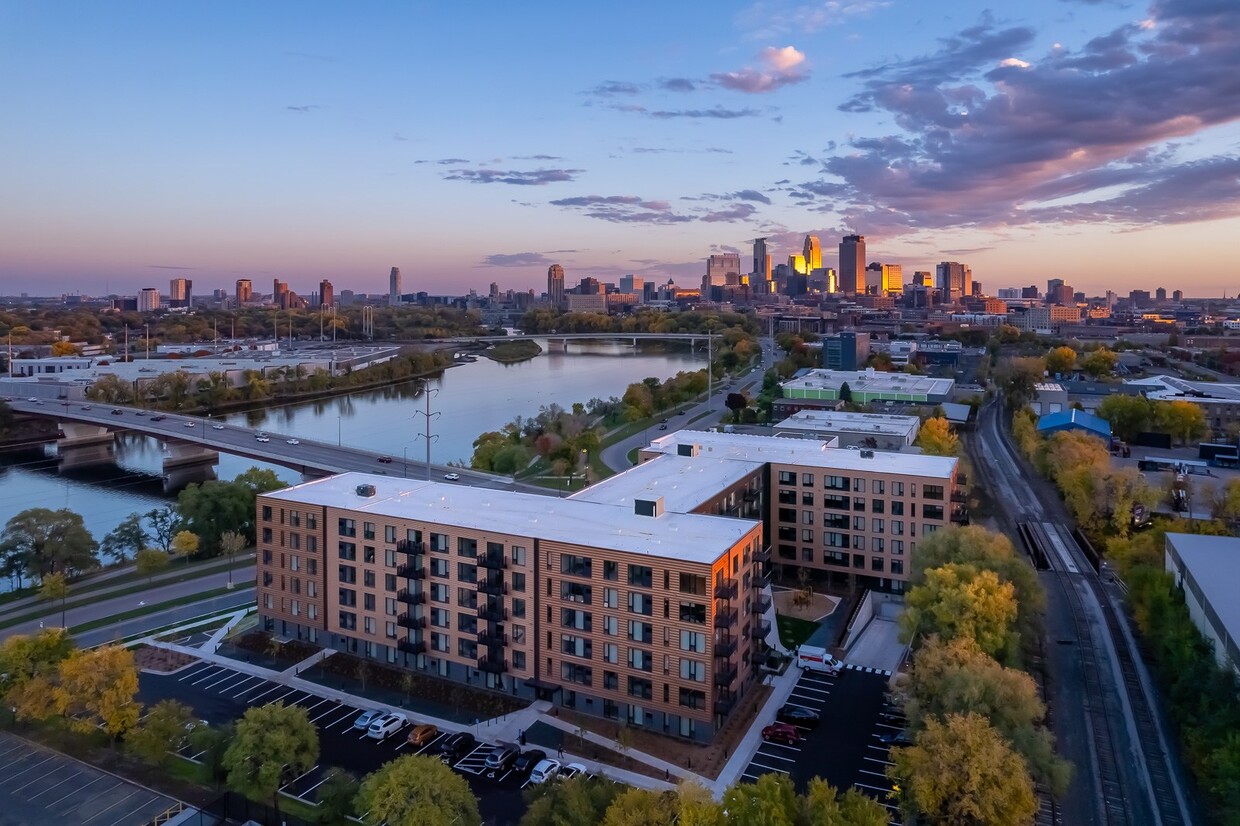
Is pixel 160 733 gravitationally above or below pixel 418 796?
below

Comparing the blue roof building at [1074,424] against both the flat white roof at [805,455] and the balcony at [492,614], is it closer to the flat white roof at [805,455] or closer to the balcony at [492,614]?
the flat white roof at [805,455]

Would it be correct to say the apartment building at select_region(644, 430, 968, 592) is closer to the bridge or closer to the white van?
the white van

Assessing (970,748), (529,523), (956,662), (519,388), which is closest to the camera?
(970,748)

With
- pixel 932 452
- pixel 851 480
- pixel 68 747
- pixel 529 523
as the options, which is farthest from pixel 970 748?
pixel 932 452

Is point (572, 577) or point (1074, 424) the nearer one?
point (572, 577)

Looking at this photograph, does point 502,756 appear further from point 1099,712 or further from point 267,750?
point 1099,712

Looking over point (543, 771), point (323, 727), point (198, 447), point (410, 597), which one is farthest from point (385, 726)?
point (198, 447)

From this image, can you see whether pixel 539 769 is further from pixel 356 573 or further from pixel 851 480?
pixel 851 480
